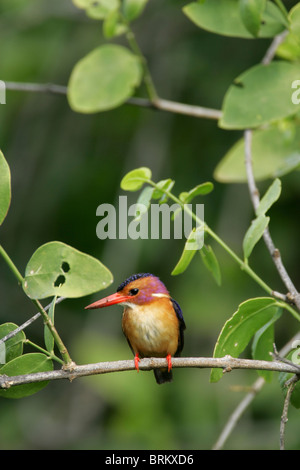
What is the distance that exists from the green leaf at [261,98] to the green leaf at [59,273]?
863 mm

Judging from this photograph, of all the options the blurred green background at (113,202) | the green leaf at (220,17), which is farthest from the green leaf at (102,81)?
the blurred green background at (113,202)

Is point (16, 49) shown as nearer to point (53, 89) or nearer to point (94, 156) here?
point (94, 156)

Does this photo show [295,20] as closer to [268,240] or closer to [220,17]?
[220,17]

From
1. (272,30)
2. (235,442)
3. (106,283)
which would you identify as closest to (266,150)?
(272,30)

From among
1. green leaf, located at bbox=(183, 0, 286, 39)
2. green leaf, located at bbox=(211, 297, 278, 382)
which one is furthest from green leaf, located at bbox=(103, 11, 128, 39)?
green leaf, located at bbox=(211, 297, 278, 382)

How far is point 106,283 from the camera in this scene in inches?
65.6

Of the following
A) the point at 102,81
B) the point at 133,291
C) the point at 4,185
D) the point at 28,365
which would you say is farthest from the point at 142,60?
the point at 28,365

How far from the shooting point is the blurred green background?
169 inches

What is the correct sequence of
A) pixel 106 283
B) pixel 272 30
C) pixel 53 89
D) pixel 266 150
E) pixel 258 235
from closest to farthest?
1. pixel 106 283
2. pixel 258 235
3. pixel 272 30
4. pixel 266 150
5. pixel 53 89

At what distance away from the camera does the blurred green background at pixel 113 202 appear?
169 inches

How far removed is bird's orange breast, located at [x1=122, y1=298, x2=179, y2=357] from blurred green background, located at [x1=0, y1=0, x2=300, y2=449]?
1093mm

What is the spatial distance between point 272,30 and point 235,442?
276 cm

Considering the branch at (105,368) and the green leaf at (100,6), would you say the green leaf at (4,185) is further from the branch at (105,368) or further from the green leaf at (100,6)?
the green leaf at (100,6)

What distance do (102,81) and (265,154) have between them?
0.77 m
